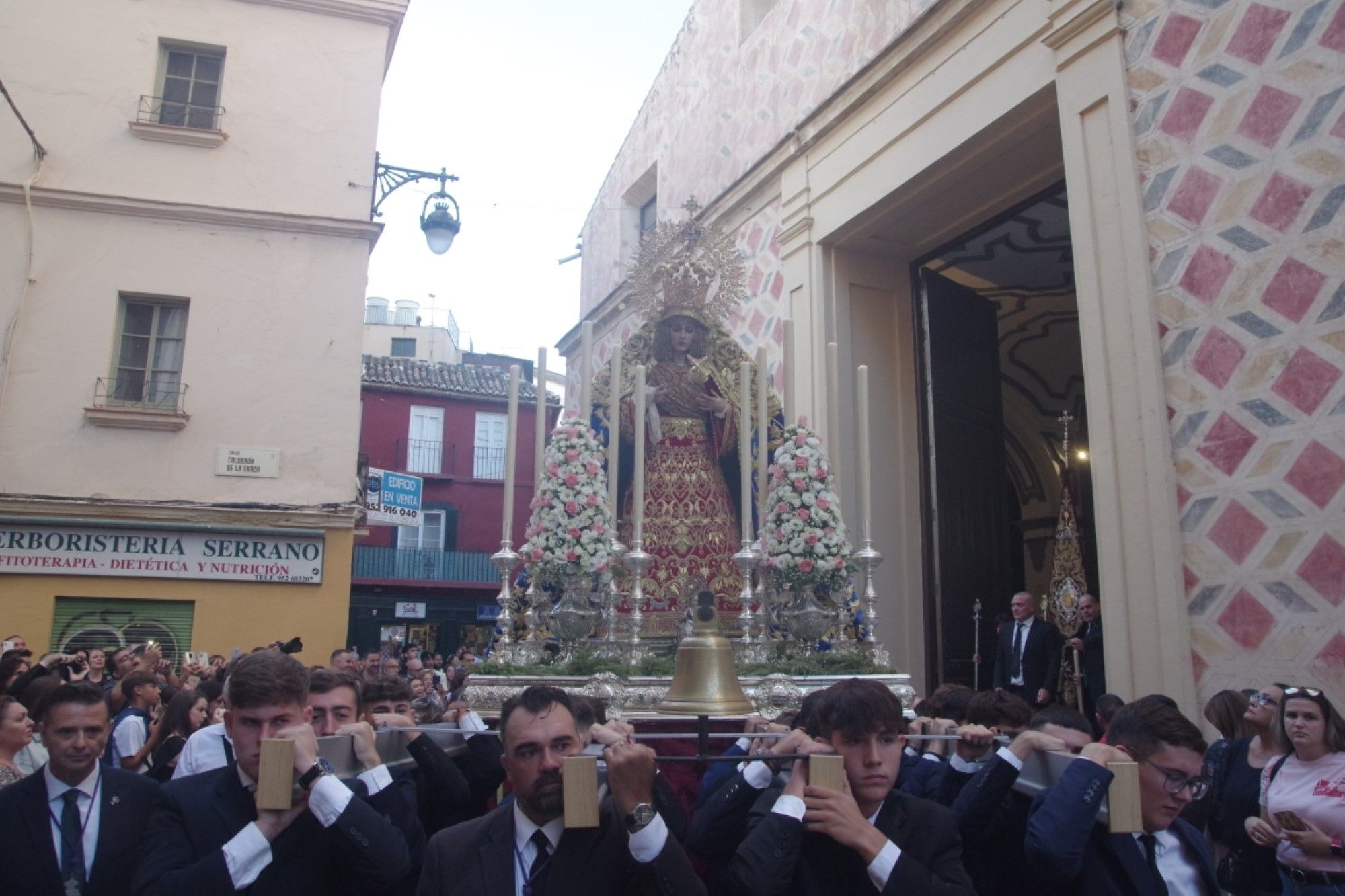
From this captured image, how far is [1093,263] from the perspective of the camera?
6344 mm

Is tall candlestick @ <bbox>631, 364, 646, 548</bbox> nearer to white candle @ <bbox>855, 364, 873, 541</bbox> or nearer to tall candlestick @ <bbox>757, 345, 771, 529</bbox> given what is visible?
tall candlestick @ <bbox>757, 345, 771, 529</bbox>

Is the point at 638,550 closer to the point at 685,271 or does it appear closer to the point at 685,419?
the point at 685,419

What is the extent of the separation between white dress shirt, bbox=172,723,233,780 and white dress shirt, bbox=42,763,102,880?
0.36 m

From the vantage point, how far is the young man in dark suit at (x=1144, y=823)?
210 cm

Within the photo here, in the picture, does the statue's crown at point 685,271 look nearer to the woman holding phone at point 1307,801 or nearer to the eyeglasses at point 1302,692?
the eyeglasses at point 1302,692

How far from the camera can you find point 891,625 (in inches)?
348

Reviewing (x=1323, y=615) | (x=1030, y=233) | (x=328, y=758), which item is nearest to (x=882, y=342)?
(x=1030, y=233)

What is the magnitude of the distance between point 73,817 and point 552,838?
1.40 meters

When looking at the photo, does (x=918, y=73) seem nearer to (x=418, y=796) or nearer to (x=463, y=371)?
(x=418, y=796)

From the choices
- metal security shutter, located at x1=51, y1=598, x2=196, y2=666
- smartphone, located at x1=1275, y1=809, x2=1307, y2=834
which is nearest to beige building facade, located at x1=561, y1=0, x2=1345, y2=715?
smartphone, located at x1=1275, y1=809, x2=1307, y2=834

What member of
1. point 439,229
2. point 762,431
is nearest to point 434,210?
point 439,229

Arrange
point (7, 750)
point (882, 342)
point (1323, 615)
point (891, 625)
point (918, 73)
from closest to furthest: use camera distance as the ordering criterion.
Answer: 1. point (7, 750)
2. point (1323, 615)
3. point (918, 73)
4. point (891, 625)
5. point (882, 342)

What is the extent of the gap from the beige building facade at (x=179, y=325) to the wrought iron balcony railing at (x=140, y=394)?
0.07 feet

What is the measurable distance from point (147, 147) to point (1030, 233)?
8.70m
